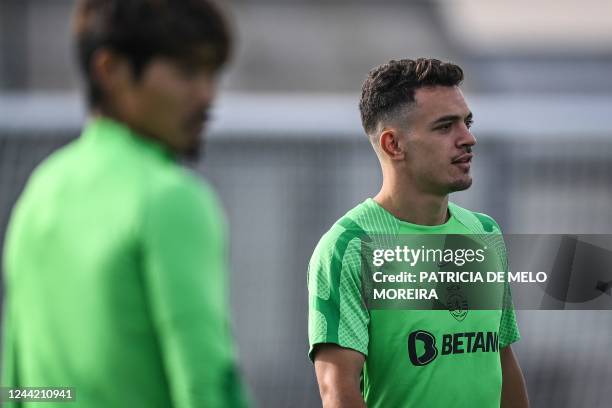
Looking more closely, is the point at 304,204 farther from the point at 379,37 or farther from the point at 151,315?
the point at 151,315

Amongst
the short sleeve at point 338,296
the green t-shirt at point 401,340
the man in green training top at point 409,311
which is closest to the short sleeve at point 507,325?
the man in green training top at point 409,311

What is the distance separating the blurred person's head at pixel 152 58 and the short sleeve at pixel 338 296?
3.20 feet

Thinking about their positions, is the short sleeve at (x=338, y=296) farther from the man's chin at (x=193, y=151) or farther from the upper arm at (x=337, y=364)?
the man's chin at (x=193, y=151)

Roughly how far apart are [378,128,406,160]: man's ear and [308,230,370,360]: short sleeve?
9.9 inches

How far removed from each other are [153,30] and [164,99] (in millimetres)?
84

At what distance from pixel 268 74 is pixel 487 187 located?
9.72ft

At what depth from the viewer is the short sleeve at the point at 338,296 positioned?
229 cm

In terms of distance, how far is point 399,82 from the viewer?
255 centimetres

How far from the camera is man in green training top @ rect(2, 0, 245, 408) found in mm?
1277

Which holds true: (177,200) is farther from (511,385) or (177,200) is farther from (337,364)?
(511,385)

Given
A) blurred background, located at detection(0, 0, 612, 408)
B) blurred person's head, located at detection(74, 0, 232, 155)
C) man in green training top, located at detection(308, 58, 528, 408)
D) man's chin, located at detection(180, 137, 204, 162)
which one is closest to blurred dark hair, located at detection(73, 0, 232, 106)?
blurred person's head, located at detection(74, 0, 232, 155)

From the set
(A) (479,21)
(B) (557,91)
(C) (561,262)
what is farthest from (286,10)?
(C) (561,262)

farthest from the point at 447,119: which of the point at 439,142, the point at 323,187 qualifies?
the point at 323,187

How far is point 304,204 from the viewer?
6598mm
